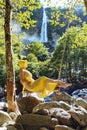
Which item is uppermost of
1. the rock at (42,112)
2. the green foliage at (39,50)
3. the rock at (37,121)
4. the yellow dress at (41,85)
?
the yellow dress at (41,85)

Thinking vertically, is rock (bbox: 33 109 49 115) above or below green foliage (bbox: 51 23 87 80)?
above

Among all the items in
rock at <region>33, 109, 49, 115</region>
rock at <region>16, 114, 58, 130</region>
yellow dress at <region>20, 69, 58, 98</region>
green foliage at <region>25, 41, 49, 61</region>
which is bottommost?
green foliage at <region>25, 41, 49, 61</region>

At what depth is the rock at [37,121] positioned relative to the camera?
5.43 m

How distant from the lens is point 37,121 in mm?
5469

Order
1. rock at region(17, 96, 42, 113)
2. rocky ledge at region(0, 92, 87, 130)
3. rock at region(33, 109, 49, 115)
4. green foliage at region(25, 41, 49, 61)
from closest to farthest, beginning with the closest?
rocky ledge at region(0, 92, 87, 130) → rock at region(33, 109, 49, 115) → rock at region(17, 96, 42, 113) → green foliage at region(25, 41, 49, 61)

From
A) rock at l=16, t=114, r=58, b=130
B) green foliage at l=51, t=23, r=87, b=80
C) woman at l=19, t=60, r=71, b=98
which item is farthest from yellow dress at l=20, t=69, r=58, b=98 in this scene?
green foliage at l=51, t=23, r=87, b=80

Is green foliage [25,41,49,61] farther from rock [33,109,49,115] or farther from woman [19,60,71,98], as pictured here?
woman [19,60,71,98]

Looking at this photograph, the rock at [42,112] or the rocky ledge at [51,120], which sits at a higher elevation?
the rock at [42,112]

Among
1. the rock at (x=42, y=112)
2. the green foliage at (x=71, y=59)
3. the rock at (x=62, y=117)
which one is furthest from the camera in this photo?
the green foliage at (x=71, y=59)

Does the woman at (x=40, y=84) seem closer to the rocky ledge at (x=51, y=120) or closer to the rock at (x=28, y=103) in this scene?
the rocky ledge at (x=51, y=120)

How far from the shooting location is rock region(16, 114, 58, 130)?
5426 mm

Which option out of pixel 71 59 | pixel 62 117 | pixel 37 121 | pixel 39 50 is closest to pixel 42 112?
pixel 37 121

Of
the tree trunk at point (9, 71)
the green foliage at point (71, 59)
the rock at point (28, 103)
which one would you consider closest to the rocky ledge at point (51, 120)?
the rock at point (28, 103)

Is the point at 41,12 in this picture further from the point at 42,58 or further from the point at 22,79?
the point at 22,79
